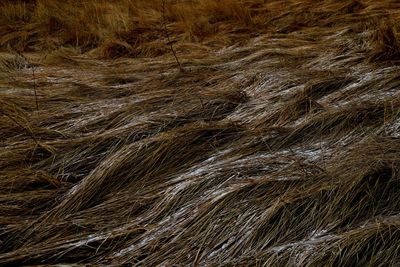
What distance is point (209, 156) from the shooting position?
85.7 inches

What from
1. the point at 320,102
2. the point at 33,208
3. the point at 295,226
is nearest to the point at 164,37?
the point at 320,102

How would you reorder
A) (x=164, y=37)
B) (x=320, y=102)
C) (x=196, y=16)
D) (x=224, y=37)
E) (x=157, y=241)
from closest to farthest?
(x=157, y=241) → (x=320, y=102) → (x=224, y=37) → (x=164, y=37) → (x=196, y=16)

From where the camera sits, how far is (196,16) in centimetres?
566

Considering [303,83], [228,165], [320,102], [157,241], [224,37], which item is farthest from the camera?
[224,37]

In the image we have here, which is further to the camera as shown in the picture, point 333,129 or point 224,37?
point 224,37

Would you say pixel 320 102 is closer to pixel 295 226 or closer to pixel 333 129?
pixel 333 129

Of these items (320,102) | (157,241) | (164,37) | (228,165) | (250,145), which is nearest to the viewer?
(157,241)

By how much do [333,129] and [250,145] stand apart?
45cm

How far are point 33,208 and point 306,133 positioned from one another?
4.43 feet

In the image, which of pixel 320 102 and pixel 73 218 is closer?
pixel 73 218

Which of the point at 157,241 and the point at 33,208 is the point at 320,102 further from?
the point at 33,208

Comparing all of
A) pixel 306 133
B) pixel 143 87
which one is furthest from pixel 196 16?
pixel 306 133

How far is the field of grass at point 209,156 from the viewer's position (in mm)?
1627

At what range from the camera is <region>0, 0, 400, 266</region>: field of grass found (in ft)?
5.34
